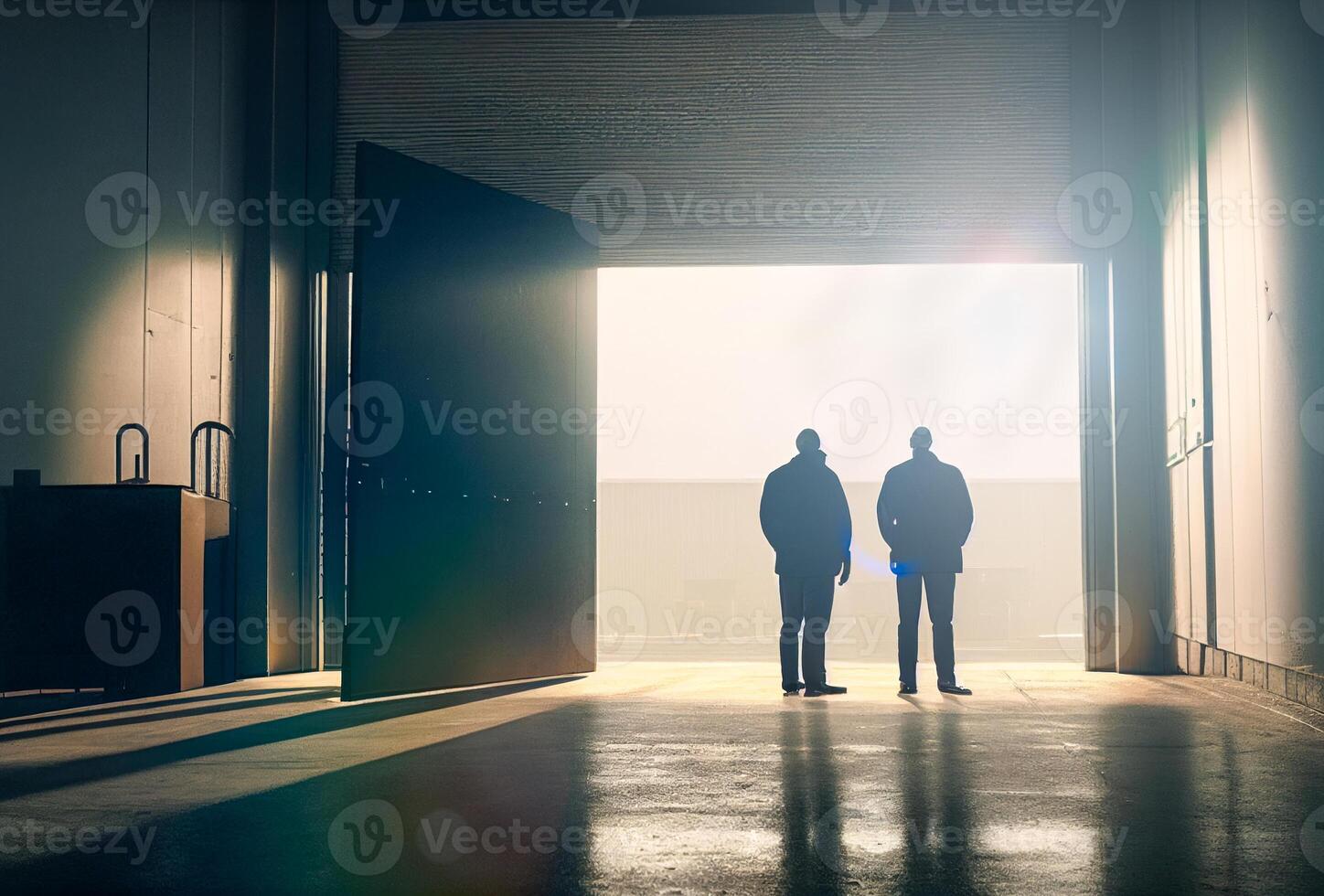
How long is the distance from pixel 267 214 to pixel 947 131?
5.53 meters

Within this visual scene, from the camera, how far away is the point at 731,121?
10945 mm

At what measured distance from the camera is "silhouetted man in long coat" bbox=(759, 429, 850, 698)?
831 cm

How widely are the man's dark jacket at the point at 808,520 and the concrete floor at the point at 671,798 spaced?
1.18 m

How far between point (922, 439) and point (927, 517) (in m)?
0.51

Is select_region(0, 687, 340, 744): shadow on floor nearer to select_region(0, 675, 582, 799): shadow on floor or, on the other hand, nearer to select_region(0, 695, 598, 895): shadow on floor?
select_region(0, 675, 582, 799): shadow on floor

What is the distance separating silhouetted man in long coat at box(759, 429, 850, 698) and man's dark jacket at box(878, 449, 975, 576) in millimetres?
352

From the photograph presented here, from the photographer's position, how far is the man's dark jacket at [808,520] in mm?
8320

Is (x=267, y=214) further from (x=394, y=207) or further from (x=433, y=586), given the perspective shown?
(x=433, y=586)

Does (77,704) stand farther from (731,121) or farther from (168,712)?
(731,121)

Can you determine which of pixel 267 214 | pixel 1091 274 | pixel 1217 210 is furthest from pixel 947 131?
pixel 267 214

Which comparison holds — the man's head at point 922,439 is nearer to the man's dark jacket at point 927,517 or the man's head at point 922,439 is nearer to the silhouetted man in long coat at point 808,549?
the man's dark jacket at point 927,517

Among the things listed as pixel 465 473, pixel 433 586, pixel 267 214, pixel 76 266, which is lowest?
pixel 433 586

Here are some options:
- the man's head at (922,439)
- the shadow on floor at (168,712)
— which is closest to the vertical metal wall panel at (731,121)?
the man's head at (922,439)

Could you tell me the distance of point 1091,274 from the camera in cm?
1056
